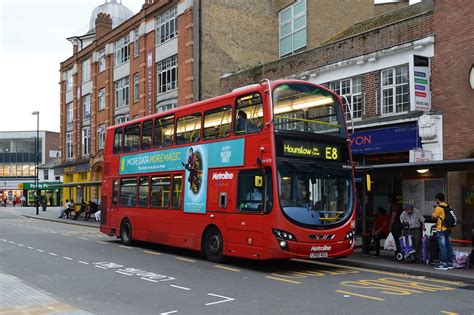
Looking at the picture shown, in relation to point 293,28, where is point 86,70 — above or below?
above

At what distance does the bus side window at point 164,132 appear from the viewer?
16.2 meters

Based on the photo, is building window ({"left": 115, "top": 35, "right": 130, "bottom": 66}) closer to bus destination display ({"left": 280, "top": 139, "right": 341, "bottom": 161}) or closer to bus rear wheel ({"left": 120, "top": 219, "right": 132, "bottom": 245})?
bus rear wheel ({"left": 120, "top": 219, "right": 132, "bottom": 245})

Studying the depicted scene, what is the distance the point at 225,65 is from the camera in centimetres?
3262

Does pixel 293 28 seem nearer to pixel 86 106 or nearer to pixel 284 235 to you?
pixel 86 106

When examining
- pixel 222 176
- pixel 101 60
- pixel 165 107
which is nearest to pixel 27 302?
pixel 222 176

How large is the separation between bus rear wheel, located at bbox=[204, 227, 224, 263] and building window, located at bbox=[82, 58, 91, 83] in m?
37.2

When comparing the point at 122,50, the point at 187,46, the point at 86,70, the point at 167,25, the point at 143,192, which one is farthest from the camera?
the point at 86,70

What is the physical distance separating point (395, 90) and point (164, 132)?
350 inches

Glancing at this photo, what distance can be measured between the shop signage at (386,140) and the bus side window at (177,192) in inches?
321

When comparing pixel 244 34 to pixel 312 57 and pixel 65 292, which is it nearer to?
pixel 312 57

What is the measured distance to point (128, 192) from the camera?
18.6 metres

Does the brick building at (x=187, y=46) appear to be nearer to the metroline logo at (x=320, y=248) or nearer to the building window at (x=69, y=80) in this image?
the building window at (x=69, y=80)

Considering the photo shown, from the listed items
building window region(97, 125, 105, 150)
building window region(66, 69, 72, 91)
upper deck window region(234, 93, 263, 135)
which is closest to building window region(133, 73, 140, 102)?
building window region(97, 125, 105, 150)

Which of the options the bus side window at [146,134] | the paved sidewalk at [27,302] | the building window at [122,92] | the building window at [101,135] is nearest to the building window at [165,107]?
the building window at [122,92]
